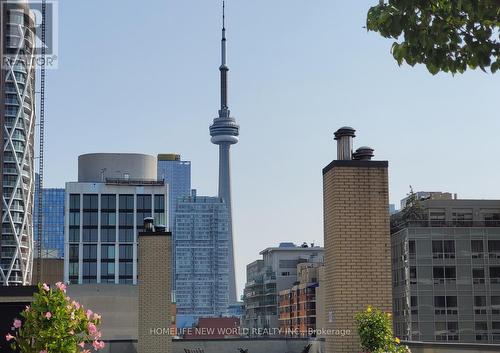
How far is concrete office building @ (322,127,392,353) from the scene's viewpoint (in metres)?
16.9

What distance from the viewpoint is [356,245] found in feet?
55.8

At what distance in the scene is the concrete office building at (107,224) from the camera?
15338 cm

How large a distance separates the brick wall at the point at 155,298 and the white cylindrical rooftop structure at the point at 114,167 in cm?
14354

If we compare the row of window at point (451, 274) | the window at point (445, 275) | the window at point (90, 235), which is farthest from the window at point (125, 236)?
the window at point (445, 275)

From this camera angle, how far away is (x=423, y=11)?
27.9 ft

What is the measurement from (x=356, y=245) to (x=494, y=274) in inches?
3324

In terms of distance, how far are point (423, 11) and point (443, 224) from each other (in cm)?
9730

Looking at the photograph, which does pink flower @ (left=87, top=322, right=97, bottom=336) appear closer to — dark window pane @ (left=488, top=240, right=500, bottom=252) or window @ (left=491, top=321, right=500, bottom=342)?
window @ (left=491, top=321, right=500, bottom=342)

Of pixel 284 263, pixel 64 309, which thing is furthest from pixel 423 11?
pixel 284 263

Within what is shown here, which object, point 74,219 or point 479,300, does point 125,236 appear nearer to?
point 74,219

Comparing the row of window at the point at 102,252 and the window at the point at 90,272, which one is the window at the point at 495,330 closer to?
the row of window at the point at 102,252

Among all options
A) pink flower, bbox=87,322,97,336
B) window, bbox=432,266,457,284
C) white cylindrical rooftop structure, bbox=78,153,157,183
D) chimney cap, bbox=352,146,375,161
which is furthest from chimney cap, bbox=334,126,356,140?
white cylindrical rooftop structure, bbox=78,153,157,183

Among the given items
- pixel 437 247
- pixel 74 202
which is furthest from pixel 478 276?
pixel 74 202

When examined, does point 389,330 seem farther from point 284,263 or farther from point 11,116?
point 284,263
